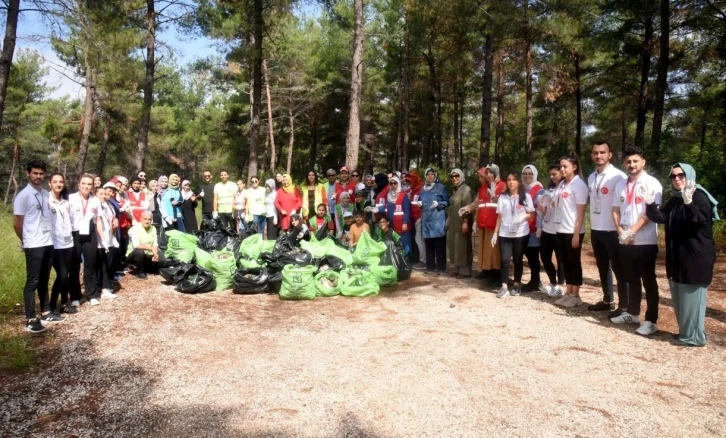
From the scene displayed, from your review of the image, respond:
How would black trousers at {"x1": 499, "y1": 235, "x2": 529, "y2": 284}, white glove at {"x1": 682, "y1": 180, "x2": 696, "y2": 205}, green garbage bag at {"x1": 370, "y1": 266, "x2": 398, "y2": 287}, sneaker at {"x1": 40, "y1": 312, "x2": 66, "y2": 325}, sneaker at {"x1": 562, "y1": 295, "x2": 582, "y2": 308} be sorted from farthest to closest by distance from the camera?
green garbage bag at {"x1": 370, "y1": 266, "x2": 398, "y2": 287} < black trousers at {"x1": 499, "y1": 235, "x2": 529, "y2": 284} < sneaker at {"x1": 562, "y1": 295, "x2": 582, "y2": 308} < sneaker at {"x1": 40, "y1": 312, "x2": 66, "y2": 325} < white glove at {"x1": 682, "y1": 180, "x2": 696, "y2": 205}

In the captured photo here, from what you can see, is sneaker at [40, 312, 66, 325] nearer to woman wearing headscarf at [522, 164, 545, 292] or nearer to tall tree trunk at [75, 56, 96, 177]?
woman wearing headscarf at [522, 164, 545, 292]

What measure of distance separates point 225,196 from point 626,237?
7.08 metres

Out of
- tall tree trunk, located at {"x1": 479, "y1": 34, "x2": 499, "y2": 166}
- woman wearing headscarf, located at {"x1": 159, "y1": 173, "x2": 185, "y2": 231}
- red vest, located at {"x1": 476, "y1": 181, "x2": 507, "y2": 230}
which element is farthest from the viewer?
tall tree trunk, located at {"x1": 479, "y1": 34, "x2": 499, "y2": 166}

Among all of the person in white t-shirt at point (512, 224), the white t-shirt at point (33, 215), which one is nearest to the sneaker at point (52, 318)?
the white t-shirt at point (33, 215)

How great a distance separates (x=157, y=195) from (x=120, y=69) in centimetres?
790

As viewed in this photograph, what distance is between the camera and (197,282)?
20.9 feet

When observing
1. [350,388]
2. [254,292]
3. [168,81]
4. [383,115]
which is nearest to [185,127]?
[168,81]

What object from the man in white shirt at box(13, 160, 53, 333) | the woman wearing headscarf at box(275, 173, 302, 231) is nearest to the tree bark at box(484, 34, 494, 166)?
the woman wearing headscarf at box(275, 173, 302, 231)

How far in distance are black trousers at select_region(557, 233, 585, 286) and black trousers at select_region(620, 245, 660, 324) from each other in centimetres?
76

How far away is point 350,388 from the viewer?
11.5 feet

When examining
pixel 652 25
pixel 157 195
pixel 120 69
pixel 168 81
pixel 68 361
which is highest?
pixel 168 81

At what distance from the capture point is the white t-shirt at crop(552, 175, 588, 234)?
208 inches

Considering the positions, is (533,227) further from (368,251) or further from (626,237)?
(368,251)

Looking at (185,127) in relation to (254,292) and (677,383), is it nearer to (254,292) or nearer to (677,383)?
(254,292)
